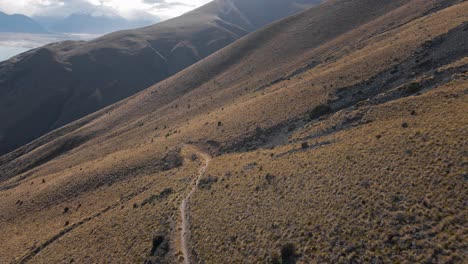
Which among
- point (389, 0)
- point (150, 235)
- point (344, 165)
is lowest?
point (150, 235)

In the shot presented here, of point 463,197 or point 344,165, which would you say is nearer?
point 463,197

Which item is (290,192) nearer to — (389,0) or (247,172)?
(247,172)

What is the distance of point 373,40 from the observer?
6400 centimetres

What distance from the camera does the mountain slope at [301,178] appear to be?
64.9 ft

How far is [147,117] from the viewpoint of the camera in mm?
84625

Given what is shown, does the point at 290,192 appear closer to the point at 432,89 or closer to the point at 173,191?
the point at 173,191

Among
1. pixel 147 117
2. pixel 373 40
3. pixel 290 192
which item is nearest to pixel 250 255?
pixel 290 192

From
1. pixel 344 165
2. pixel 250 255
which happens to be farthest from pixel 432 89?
pixel 250 255

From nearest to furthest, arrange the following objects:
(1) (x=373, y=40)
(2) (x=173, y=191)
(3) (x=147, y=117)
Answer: (2) (x=173, y=191) → (1) (x=373, y=40) → (3) (x=147, y=117)

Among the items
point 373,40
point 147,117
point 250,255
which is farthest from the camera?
point 147,117

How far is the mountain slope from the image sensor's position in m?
19.8

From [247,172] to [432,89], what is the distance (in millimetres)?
22822

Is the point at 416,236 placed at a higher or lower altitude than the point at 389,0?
lower

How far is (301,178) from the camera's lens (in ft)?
92.2
